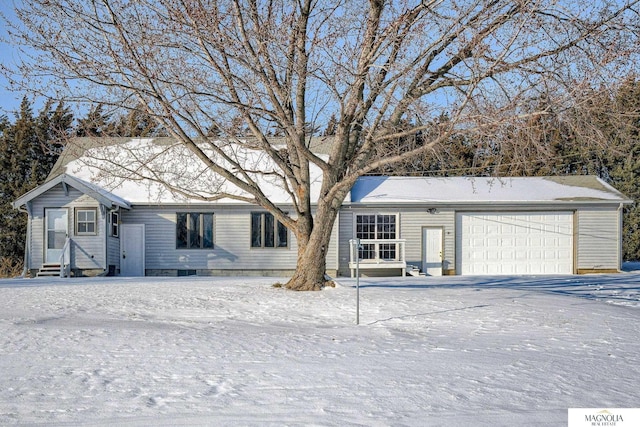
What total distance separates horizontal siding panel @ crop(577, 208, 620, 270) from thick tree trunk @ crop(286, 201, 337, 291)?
Result: 582 inches

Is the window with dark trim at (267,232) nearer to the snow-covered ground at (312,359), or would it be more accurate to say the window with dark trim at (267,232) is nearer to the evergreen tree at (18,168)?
the snow-covered ground at (312,359)

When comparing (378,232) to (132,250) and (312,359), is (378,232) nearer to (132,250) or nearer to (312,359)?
(132,250)

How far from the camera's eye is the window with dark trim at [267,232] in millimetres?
25984

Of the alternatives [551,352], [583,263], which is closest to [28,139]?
[583,263]

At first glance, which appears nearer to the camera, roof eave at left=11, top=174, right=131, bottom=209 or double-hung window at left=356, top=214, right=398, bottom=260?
roof eave at left=11, top=174, right=131, bottom=209

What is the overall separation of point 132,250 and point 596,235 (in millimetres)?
17175

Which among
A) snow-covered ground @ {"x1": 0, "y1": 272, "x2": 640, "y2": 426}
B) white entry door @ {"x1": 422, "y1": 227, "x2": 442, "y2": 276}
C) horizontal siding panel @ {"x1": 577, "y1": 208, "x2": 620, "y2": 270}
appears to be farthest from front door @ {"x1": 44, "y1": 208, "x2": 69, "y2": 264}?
horizontal siding panel @ {"x1": 577, "y1": 208, "x2": 620, "y2": 270}

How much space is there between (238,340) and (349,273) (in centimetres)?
1679

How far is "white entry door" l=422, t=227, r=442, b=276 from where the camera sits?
26.2 m

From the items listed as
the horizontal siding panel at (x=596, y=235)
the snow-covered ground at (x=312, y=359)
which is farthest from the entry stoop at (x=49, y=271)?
the horizontal siding panel at (x=596, y=235)

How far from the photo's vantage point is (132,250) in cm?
2584

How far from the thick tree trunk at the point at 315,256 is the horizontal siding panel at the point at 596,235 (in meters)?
14.8

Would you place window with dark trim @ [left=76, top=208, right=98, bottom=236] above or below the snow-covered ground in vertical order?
above

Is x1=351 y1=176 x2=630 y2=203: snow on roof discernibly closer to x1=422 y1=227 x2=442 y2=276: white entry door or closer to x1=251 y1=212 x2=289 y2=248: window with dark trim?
x1=422 y1=227 x2=442 y2=276: white entry door
